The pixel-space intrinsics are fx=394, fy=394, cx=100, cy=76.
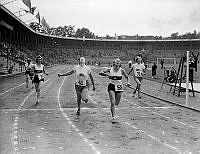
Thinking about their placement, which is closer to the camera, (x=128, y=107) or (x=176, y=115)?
(x=176, y=115)

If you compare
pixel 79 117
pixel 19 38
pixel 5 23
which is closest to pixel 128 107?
pixel 79 117

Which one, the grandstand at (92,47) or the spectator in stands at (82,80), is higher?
the grandstand at (92,47)

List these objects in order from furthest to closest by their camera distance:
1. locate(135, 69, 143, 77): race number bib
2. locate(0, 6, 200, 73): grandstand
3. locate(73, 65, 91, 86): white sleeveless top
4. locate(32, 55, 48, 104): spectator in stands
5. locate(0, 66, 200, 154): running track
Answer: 1. locate(0, 6, 200, 73): grandstand
2. locate(135, 69, 143, 77): race number bib
3. locate(32, 55, 48, 104): spectator in stands
4. locate(73, 65, 91, 86): white sleeveless top
5. locate(0, 66, 200, 154): running track

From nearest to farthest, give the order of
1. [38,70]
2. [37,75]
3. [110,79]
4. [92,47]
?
[110,79], [37,75], [38,70], [92,47]

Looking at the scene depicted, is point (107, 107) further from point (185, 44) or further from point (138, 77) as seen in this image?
point (185, 44)

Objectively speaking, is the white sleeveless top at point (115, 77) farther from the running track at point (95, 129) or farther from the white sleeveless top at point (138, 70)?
the white sleeveless top at point (138, 70)

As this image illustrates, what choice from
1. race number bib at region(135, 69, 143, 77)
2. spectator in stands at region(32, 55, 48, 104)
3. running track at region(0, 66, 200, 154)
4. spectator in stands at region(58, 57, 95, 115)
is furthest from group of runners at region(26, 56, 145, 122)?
race number bib at region(135, 69, 143, 77)

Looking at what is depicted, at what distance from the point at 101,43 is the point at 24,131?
326ft

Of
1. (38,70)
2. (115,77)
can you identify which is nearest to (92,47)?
(38,70)

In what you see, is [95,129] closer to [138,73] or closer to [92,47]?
[138,73]

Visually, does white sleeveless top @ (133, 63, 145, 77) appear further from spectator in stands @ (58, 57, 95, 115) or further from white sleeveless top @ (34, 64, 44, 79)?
spectator in stands @ (58, 57, 95, 115)

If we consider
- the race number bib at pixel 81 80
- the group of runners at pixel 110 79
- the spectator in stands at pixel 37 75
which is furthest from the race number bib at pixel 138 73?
the race number bib at pixel 81 80

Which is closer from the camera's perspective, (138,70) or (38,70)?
(38,70)

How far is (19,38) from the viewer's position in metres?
59.6
